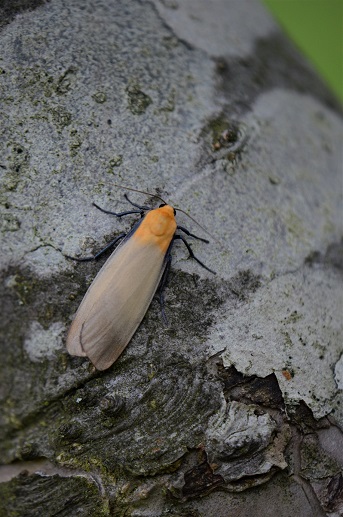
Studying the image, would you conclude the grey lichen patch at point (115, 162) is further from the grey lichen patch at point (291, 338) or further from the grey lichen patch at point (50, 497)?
the grey lichen patch at point (50, 497)

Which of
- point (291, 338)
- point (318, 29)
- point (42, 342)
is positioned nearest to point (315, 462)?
point (291, 338)

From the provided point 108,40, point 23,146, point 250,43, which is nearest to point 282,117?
point 250,43

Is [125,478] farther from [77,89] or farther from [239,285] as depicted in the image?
[77,89]

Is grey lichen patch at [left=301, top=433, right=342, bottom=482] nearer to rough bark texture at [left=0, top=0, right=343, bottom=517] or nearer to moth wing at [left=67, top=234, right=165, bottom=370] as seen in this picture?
rough bark texture at [left=0, top=0, right=343, bottom=517]

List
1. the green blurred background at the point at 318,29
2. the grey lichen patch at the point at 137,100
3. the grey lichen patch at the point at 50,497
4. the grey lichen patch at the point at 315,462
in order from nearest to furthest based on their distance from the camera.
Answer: the grey lichen patch at the point at 50,497 < the grey lichen patch at the point at 315,462 < the grey lichen patch at the point at 137,100 < the green blurred background at the point at 318,29

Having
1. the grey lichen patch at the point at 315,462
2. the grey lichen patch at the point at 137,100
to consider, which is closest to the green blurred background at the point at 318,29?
the grey lichen patch at the point at 137,100

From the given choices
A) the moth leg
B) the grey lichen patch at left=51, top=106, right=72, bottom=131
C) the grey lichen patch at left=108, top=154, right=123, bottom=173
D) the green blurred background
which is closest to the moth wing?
the moth leg

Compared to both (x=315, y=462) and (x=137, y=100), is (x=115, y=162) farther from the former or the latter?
(x=315, y=462)
